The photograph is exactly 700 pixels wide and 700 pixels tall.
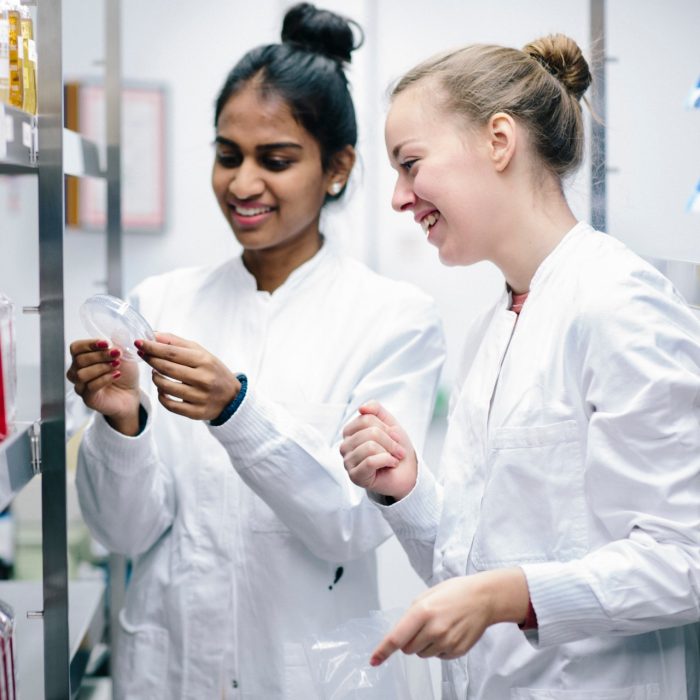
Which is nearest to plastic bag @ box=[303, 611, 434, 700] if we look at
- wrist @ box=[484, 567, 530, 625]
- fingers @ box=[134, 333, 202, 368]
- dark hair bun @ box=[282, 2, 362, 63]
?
wrist @ box=[484, 567, 530, 625]

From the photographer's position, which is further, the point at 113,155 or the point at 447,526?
the point at 113,155

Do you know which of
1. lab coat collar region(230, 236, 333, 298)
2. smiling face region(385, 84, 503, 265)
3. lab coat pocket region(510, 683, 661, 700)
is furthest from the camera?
lab coat collar region(230, 236, 333, 298)

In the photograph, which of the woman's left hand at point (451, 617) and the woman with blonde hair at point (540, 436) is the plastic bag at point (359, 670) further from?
the woman's left hand at point (451, 617)

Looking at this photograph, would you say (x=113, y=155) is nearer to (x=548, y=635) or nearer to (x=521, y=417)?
(x=521, y=417)

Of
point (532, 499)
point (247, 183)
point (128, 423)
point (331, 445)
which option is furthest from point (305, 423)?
point (532, 499)

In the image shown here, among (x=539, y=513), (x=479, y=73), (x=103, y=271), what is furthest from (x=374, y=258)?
(x=539, y=513)

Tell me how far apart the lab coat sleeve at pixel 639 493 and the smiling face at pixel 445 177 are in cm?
27

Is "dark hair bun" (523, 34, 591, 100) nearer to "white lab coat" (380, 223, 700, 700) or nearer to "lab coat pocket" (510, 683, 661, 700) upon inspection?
"white lab coat" (380, 223, 700, 700)

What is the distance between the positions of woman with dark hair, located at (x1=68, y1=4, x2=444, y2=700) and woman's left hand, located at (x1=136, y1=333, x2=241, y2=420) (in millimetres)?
98

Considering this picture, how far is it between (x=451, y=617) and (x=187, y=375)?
22.9 inches

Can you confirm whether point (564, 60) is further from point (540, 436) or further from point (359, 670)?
point (359, 670)

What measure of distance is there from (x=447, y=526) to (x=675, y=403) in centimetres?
39

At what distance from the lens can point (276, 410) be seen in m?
1.57

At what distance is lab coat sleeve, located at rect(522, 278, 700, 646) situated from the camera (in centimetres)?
107
